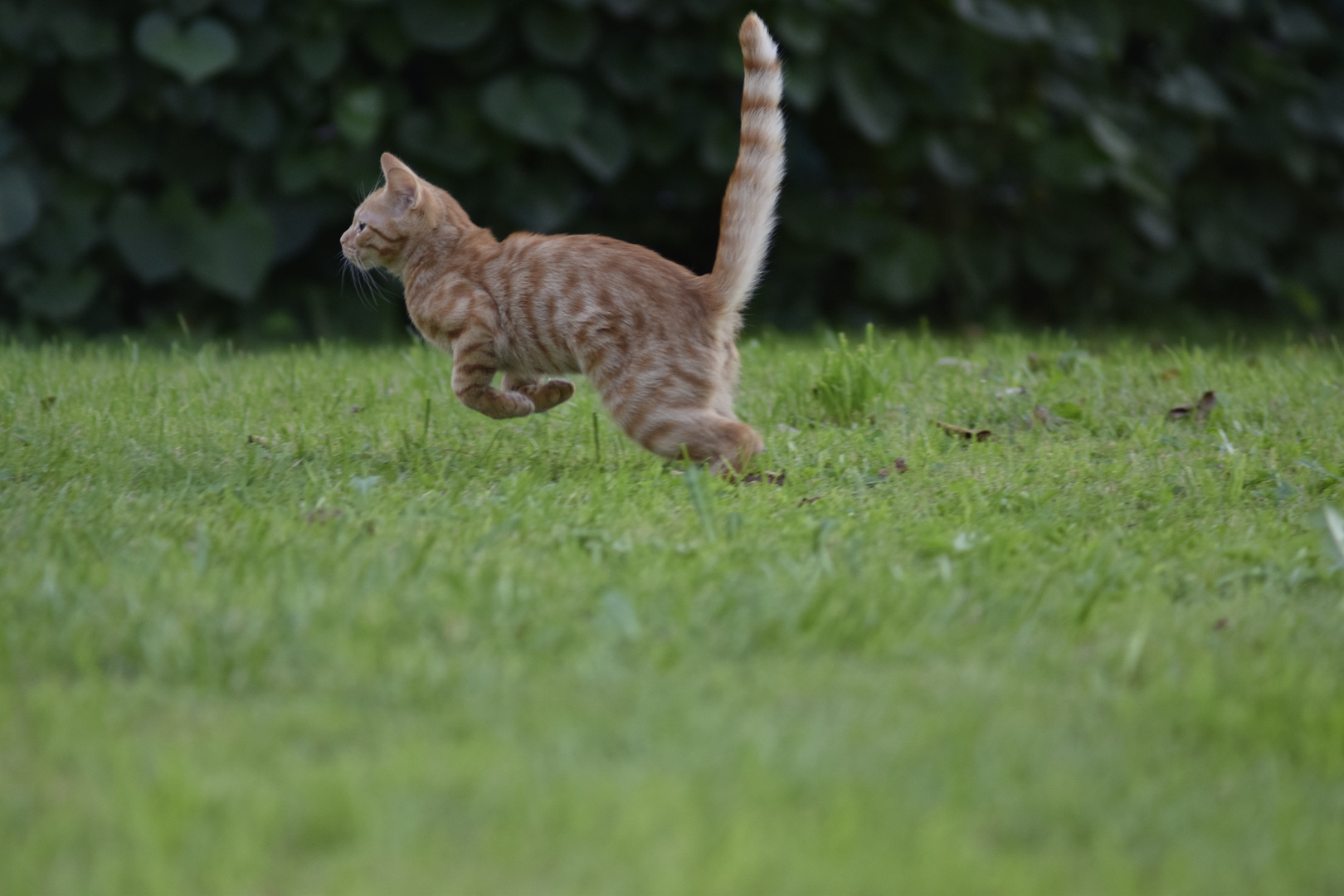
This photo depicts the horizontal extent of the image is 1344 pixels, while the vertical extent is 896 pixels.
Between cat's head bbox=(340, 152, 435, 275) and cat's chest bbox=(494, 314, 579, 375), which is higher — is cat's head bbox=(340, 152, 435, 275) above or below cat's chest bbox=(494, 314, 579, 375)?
above

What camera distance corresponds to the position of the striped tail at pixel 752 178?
10.8 ft

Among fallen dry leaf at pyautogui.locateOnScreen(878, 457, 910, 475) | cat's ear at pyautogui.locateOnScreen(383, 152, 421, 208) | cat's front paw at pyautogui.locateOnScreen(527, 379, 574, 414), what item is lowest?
fallen dry leaf at pyautogui.locateOnScreen(878, 457, 910, 475)

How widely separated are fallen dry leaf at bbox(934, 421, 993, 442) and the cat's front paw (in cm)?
111

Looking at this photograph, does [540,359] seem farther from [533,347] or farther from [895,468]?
[895,468]

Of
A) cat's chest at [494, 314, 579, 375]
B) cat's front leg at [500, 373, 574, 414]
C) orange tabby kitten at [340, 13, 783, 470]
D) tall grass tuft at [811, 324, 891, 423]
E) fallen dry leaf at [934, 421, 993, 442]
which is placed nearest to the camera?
orange tabby kitten at [340, 13, 783, 470]

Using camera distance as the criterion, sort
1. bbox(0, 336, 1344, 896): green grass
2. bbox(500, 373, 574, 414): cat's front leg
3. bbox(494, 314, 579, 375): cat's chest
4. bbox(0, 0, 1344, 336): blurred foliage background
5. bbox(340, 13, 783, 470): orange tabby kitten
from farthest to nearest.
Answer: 1. bbox(0, 0, 1344, 336): blurred foliage background
2. bbox(500, 373, 574, 414): cat's front leg
3. bbox(494, 314, 579, 375): cat's chest
4. bbox(340, 13, 783, 470): orange tabby kitten
5. bbox(0, 336, 1344, 896): green grass

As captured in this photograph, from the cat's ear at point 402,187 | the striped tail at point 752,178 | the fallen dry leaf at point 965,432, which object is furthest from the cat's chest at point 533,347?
the fallen dry leaf at point 965,432

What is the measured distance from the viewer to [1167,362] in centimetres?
484

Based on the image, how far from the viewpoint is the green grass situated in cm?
150

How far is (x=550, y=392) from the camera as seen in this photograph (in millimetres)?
3641

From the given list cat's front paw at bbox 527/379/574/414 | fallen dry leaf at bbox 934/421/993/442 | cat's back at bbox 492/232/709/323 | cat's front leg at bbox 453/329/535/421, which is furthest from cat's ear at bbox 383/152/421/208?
fallen dry leaf at bbox 934/421/993/442

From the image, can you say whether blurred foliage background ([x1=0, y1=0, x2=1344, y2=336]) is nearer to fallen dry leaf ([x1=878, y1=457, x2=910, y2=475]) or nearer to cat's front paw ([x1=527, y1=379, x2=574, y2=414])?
cat's front paw ([x1=527, y1=379, x2=574, y2=414])

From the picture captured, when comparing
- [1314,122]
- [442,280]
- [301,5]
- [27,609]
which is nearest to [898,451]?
[442,280]

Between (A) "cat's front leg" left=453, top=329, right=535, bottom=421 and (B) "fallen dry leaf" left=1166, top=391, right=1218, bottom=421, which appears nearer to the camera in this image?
(A) "cat's front leg" left=453, top=329, right=535, bottom=421
